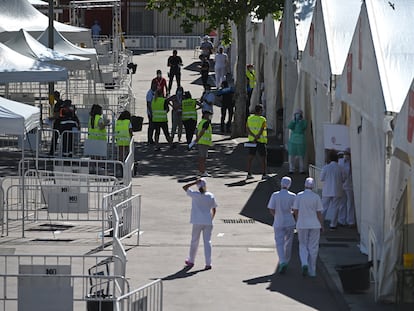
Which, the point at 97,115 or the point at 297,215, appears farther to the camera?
the point at 97,115

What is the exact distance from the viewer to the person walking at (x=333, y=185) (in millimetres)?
21000

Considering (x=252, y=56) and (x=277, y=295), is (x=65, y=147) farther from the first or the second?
(x=252, y=56)

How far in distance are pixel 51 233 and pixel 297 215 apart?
5.01m

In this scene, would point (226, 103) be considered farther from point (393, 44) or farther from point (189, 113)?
point (393, 44)

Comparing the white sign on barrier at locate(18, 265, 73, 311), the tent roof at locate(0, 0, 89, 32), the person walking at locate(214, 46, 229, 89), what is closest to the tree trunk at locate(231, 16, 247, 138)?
the tent roof at locate(0, 0, 89, 32)

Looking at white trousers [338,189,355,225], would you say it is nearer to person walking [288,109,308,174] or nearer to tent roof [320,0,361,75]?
tent roof [320,0,361,75]

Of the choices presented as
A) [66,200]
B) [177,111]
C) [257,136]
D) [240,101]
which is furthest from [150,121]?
[66,200]

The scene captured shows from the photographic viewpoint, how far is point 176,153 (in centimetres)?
3028

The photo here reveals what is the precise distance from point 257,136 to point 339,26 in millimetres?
3497

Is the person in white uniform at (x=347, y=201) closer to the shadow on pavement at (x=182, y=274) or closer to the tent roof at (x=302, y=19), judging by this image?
the shadow on pavement at (x=182, y=274)

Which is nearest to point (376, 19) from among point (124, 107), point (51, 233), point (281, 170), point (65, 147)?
point (51, 233)

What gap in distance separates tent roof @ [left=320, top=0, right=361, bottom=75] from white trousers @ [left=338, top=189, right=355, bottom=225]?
101 inches

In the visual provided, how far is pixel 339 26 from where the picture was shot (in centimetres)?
2395

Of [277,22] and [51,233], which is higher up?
[277,22]
